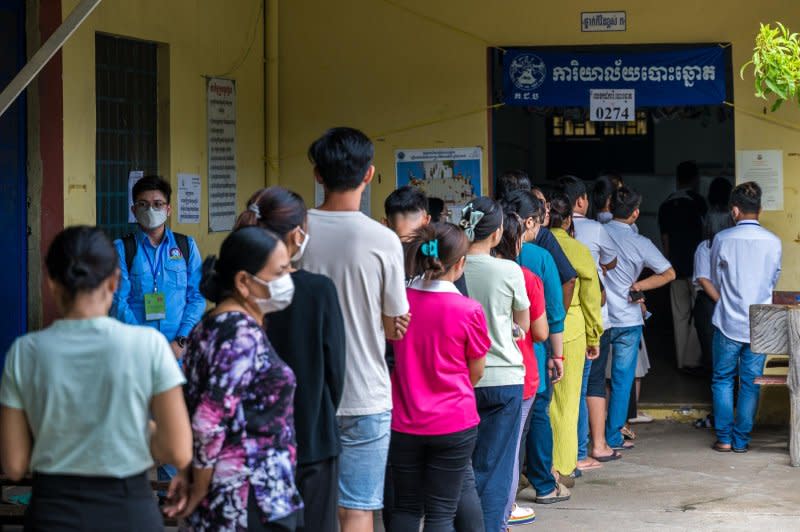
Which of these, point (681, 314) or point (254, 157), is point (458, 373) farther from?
point (681, 314)

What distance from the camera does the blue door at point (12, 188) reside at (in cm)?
706

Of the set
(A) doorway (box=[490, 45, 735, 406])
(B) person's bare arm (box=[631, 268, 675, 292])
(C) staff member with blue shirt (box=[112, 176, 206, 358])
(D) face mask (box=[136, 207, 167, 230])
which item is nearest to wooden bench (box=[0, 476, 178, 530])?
(C) staff member with blue shirt (box=[112, 176, 206, 358])

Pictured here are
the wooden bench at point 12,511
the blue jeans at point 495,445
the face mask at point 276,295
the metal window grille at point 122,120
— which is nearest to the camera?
the face mask at point 276,295

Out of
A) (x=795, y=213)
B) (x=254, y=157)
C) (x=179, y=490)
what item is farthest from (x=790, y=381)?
(x=179, y=490)

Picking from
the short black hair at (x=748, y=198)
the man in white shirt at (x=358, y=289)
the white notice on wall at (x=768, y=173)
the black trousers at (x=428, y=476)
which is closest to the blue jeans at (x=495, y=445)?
the black trousers at (x=428, y=476)

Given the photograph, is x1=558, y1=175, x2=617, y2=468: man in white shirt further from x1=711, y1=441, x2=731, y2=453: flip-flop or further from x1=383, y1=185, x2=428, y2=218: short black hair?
x1=383, y1=185, x2=428, y2=218: short black hair

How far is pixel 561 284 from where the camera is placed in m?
6.83

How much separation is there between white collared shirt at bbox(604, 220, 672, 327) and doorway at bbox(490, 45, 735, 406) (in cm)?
121

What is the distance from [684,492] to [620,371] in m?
1.27

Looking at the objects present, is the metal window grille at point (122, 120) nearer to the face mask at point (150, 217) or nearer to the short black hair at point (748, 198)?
the face mask at point (150, 217)

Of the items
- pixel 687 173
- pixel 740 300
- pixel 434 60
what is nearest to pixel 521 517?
pixel 740 300

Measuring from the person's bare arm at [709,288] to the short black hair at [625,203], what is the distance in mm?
845

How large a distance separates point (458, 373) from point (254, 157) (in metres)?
5.27

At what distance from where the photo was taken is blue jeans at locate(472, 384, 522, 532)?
560cm
